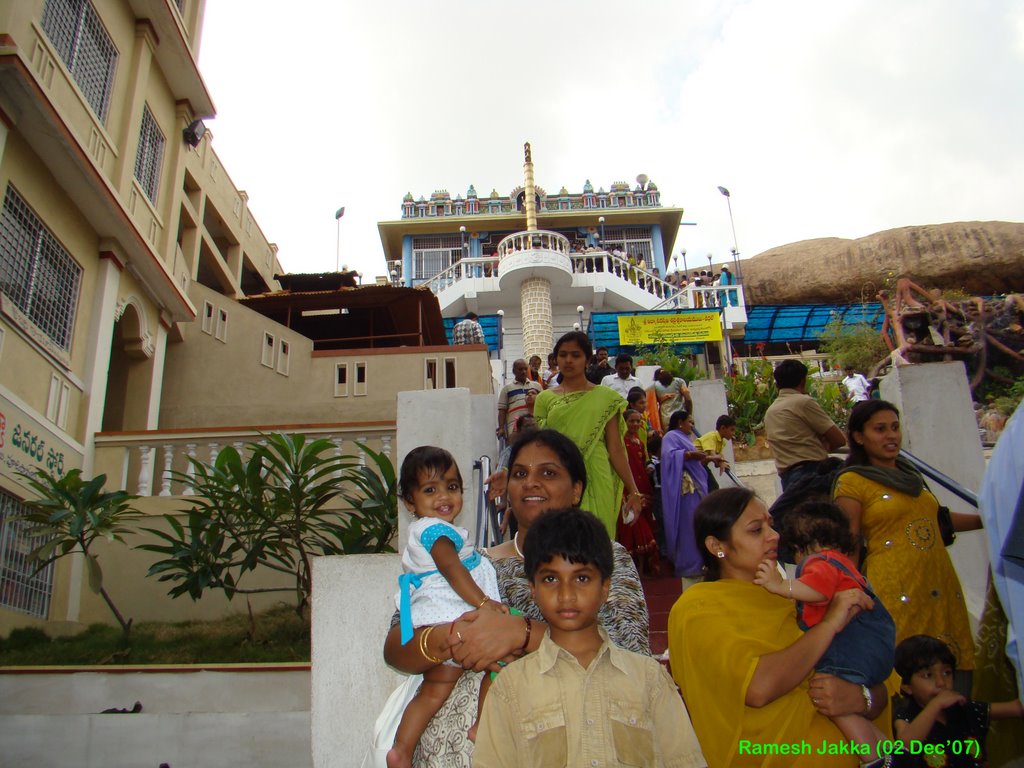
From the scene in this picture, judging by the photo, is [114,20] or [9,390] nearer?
[9,390]

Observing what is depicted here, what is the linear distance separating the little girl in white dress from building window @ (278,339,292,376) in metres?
10.5

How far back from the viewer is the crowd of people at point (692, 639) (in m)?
2.06

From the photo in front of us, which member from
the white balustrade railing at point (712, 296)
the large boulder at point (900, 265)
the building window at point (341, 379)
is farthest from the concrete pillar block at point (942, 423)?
the large boulder at point (900, 265)

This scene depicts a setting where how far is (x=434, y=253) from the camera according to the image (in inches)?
1137

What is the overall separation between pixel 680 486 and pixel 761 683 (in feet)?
11.4

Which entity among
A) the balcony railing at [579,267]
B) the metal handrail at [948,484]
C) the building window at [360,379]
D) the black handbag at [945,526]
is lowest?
the black handbag at [945,526]

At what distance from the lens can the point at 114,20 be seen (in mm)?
10180

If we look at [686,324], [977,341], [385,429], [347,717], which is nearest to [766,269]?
[686,324]

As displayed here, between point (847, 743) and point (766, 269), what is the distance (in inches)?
1108

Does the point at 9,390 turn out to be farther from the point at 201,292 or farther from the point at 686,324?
the point at 686,324

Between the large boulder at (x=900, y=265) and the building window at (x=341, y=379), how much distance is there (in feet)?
63.0

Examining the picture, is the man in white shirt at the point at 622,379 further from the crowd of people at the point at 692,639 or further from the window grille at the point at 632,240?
the window grille at the point at 632,240

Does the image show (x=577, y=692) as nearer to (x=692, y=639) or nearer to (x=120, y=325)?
(x=692, y=639)

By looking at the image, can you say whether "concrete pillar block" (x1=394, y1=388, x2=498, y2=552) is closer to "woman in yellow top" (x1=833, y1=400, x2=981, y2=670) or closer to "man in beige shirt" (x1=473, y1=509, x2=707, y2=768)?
"man in beige shirt" (x1=473, y1=509, x2=707, y2=768)
